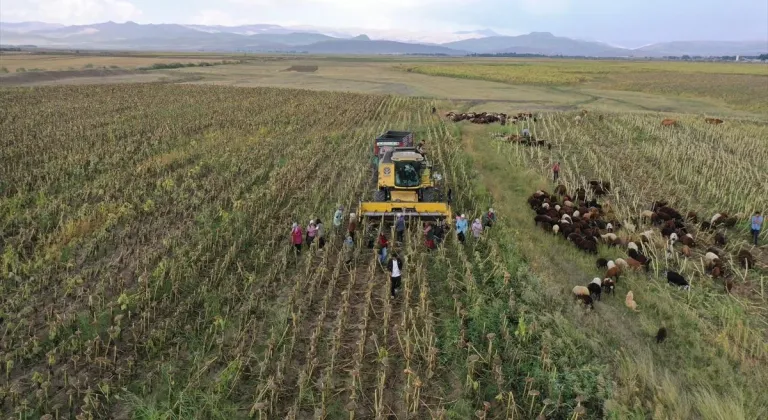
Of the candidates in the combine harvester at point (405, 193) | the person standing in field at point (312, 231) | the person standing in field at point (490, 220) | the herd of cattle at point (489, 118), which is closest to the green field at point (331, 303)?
the person standing in field at point (312, 231)

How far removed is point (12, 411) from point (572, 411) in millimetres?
8271

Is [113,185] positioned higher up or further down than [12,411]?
higher up

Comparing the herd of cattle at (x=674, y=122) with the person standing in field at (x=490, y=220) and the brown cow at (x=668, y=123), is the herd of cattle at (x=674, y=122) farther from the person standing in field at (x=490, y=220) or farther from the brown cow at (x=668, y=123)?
the person standing in field at (x=490, y=220)

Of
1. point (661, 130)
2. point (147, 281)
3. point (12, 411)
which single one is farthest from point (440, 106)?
point (12, 411)

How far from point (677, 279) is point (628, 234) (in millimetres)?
3205

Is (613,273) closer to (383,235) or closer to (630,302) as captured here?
(630,302)

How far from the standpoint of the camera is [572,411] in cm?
739

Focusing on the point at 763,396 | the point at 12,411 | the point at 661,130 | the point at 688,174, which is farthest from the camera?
the point at 661,130

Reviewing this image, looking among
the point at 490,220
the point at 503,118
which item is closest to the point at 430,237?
the point at 490,220

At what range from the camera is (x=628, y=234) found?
14.7m

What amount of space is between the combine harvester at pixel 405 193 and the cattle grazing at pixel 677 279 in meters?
5.64

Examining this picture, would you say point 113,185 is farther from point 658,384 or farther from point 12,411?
point 658,384

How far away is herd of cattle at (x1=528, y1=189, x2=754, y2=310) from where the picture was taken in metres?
11.8

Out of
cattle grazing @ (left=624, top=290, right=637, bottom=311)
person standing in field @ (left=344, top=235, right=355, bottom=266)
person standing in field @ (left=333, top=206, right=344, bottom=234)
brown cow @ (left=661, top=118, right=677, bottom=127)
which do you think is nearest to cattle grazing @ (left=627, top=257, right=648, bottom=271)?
cattle grazing @ (left=624, top=290, right=637, bottom=311)
